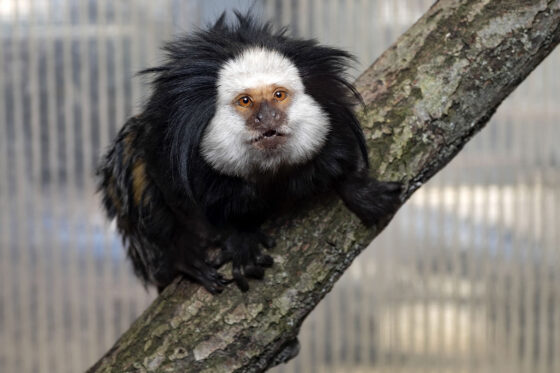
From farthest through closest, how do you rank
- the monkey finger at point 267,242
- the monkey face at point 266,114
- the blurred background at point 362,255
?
1. the blurred background at point 362,255
2. the monkey finger at point 267,242
3. the monkey face at point 266,114

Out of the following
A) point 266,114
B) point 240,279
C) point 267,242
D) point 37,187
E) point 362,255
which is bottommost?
point 362,255

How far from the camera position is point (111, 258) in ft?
12.8

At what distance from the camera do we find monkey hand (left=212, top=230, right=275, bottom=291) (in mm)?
1901

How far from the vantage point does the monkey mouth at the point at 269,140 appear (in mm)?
1823

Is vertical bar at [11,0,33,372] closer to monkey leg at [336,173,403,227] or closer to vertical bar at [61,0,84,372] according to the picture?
vertical bar at [61,0,84,372]

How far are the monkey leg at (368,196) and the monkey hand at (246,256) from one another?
26cm

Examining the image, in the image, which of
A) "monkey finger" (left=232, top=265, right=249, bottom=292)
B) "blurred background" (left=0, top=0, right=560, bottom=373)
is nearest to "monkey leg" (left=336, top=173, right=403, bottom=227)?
"monkey finger" (left=232, top=265, right=249, bottom=292)

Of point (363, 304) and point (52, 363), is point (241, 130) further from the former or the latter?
point (52, 363)

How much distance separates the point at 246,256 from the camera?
1.92 m

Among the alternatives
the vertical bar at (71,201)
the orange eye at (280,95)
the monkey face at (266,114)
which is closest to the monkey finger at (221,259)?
the monkey face at (266,114)

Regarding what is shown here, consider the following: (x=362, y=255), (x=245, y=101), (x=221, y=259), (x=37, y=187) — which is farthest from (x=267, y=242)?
(x=37, y=187)

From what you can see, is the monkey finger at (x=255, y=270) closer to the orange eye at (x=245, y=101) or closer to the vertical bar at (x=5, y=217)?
the orange eye at (x=245, y=101)

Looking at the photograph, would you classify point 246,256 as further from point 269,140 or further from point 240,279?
point 269,140

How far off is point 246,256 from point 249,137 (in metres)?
0.34
